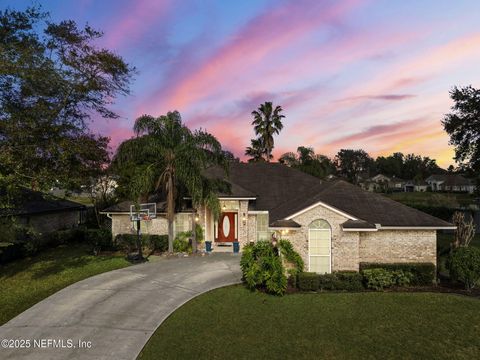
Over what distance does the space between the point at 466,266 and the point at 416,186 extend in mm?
131295

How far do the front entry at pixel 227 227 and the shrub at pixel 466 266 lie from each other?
14273 mm

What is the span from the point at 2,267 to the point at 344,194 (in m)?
21.6

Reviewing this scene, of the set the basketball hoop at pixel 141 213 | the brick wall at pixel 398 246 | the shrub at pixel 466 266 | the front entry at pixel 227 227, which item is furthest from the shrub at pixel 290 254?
the front entry at pixel 227 227

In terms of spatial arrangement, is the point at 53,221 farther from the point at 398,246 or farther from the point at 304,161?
the point at 304,161

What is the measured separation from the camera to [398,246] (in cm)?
1638

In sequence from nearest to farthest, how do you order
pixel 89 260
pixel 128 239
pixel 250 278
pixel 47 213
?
pixel 250 278, pixel 89 260, pixel 128 239, pixel 47 213

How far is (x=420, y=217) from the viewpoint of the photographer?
54.5 feet

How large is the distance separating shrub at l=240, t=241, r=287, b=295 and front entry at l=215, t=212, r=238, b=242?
29.6 feet

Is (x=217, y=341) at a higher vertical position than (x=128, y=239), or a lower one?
lower

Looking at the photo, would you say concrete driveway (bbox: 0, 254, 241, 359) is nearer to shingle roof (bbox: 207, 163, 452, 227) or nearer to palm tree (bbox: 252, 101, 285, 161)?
shingle roof (bbox: 207, 163, 452, 227)

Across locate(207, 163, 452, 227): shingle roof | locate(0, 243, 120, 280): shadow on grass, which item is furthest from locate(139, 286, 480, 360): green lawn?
locate(0, 243, 120, 280): shadow on grass

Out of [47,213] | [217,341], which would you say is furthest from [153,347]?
[47,213]

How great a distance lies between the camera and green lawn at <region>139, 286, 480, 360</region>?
9.27 meters

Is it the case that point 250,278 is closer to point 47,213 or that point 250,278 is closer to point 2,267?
point 2,267
